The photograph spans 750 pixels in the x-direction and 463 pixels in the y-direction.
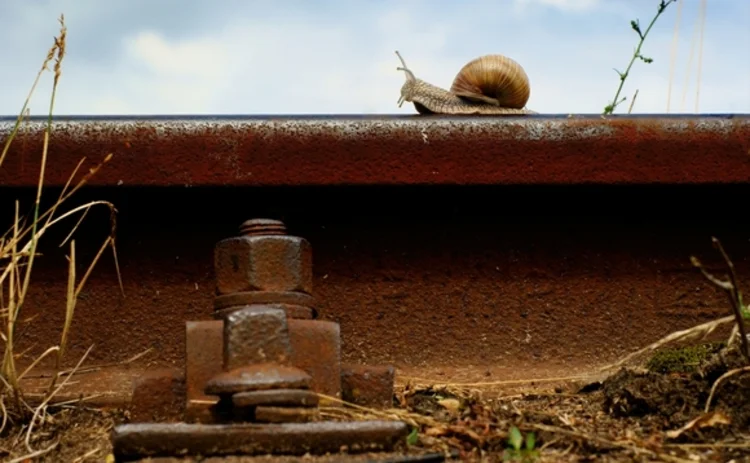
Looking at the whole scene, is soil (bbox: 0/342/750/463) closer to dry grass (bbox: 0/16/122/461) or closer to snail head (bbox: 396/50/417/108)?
dry grass (bbox: 0/16/122/461)

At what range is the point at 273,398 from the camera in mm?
1602

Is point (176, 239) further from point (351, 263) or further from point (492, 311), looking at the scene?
point (492, 311)

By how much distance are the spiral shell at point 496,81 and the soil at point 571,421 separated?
6.23ft

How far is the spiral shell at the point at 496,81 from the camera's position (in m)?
3.96

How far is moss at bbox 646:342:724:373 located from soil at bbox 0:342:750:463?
0.08ft

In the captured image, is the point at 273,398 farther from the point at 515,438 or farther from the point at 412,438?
the point at 515,438

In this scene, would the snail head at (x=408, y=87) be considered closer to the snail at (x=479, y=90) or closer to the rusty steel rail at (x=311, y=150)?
the snail at (x=479, y=90)

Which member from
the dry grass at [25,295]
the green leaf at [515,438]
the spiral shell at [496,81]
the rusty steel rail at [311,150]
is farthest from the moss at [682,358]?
the spiral shell at [496,81]

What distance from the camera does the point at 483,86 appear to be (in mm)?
4082

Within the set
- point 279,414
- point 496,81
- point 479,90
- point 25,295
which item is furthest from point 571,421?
point 479,90

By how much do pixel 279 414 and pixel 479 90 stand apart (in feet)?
8.98

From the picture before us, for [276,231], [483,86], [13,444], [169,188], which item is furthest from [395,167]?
[483,86]

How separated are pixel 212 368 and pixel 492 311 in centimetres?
80

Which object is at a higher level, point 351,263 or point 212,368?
point 351,263
